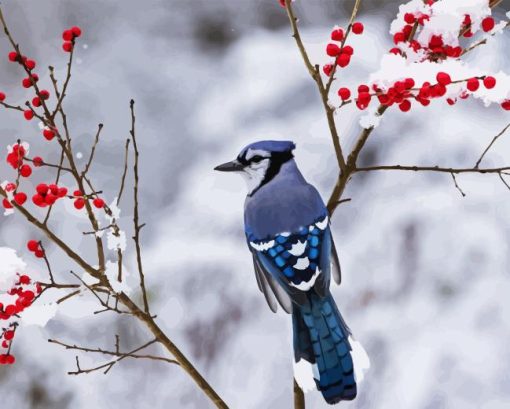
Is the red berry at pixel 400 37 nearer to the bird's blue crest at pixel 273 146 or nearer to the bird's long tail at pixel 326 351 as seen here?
the bird's blue crest at pixel 273 146

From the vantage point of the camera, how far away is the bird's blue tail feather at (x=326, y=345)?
775 mm

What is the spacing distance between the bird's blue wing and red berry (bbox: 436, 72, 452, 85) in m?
0.21

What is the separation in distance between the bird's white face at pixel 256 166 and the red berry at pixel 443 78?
22 cm

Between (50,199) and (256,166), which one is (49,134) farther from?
(256,166)

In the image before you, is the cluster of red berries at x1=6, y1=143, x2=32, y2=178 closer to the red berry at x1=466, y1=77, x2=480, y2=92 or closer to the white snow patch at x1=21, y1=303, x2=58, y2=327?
the white snow patch at x1=21, y1=303, x2=58, y2=327

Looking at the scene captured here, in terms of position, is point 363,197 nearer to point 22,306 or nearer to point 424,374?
point 424,374

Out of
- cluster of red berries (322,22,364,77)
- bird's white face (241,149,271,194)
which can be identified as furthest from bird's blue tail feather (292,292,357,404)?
cluster of red berries (322,22,364,77)

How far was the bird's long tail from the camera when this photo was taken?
78 cm

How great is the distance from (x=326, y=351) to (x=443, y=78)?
1.05 feet

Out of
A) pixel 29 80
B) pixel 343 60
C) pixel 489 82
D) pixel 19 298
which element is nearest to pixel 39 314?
pixel 19 298

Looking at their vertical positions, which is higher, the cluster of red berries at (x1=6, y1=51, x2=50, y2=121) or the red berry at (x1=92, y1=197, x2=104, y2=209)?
the cluster of red berries at (x1=6, y1=51, x2=50, y2=121)

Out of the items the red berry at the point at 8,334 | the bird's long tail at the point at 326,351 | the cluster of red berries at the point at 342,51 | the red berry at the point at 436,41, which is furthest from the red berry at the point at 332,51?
the red berry at the point at 8,334

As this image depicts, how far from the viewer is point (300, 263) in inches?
32.4

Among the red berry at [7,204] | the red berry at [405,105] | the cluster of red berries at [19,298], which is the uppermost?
the red berry at [405,105]
